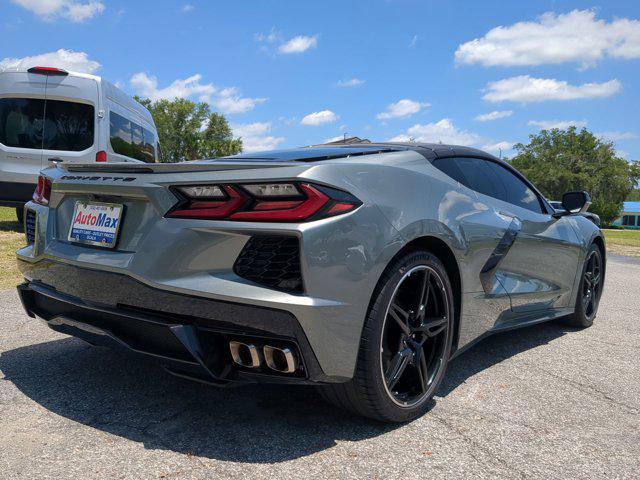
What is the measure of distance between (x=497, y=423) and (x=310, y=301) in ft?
3.97

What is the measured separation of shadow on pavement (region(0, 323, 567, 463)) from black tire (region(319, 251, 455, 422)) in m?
0.14

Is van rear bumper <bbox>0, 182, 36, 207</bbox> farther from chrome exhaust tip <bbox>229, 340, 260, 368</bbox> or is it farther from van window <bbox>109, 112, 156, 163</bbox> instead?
chrome exhaust tip <bbox>229, 340, 260, 368</bbox>

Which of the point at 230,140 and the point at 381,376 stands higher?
the point at 230,140

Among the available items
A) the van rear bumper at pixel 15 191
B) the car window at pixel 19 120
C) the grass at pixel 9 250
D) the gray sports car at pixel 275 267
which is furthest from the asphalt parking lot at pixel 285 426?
the car window at pixel 19 120

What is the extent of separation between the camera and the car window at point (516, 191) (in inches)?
152

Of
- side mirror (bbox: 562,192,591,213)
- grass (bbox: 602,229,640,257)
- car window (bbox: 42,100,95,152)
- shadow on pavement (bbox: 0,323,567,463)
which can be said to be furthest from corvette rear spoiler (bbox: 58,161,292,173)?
grass (bbox: 602,229,640,257)

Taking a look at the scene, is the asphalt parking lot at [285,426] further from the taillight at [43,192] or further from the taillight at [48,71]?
the taillight at [48,71]

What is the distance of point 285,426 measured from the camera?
2551mm

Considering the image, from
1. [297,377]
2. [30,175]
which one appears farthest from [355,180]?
[30,175]

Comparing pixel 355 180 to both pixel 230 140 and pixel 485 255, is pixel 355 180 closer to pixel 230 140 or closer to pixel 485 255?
pixel 485 255

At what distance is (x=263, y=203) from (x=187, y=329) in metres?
0.57

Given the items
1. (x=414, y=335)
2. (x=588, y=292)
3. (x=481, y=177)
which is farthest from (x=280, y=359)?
(x=588, y=292)

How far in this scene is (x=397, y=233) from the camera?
2.49 metres

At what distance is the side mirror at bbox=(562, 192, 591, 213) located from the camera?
466 centimetres
